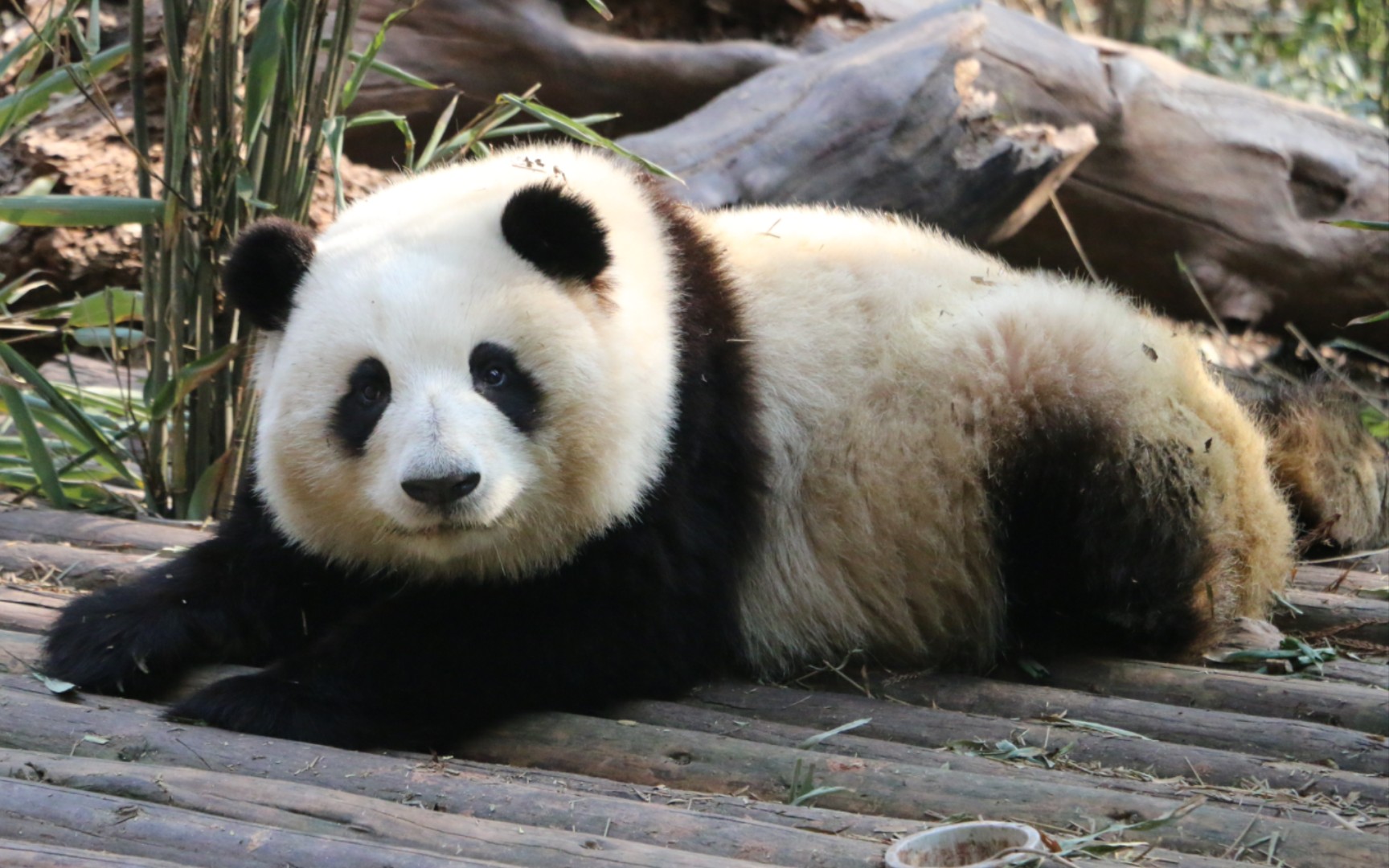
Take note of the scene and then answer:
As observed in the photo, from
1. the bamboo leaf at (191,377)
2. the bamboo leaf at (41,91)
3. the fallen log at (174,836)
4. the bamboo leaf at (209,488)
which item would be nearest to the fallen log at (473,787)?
the fallen log at (174,836)

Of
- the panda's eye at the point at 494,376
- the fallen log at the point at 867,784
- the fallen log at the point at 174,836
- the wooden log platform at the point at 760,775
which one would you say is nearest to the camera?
the fallen log at the point at 174,836

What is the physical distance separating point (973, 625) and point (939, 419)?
490 millimetres

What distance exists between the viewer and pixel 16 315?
168 inches

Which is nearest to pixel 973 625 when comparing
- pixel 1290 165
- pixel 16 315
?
pixel 16 315

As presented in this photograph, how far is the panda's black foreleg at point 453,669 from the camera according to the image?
263cm

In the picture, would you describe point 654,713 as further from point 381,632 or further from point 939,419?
point 939,419

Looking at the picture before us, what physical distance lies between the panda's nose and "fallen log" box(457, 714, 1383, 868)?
1.74 feet

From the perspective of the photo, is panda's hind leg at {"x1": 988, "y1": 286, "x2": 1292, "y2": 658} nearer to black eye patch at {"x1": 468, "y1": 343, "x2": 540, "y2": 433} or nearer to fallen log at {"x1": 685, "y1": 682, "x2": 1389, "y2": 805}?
fallen log at {"x1": 685, "y1": 682, "x2": 1389, "y2": 805}

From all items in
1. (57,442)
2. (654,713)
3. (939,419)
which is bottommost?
(57,442)

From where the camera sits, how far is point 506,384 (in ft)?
8.81

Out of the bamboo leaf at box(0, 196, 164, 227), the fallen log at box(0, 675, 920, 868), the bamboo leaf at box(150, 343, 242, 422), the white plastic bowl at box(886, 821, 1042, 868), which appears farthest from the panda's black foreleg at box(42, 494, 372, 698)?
the white plastic bowl at box(886, 821, 1042, 868)

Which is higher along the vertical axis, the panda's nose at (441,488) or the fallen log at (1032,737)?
the panda's nose at (441,488)

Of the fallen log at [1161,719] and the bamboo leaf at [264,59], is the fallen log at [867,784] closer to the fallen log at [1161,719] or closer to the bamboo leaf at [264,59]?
the fallen log at [1161,719]

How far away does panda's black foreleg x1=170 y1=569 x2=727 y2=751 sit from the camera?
8.62ft
